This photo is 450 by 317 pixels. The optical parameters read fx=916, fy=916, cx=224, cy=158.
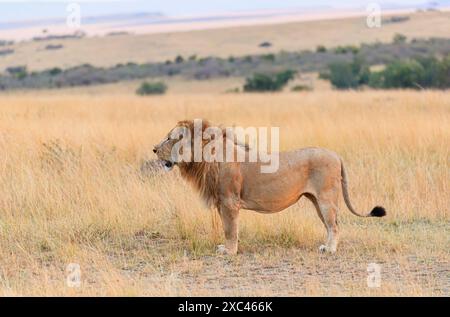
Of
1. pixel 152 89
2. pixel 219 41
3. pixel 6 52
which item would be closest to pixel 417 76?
pixel 152 89

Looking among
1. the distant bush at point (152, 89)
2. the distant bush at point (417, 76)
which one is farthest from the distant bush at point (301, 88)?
the distant bush at point (152, 89)

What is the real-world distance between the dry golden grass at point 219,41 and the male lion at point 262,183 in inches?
2086

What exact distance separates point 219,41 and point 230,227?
224ft

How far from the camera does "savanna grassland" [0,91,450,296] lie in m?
7.30

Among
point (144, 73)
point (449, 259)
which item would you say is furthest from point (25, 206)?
point (144, 73)

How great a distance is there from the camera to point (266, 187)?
8.29 meters

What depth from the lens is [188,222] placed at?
9.10m

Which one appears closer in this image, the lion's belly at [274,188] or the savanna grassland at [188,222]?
the savanna grassland at [188,222]

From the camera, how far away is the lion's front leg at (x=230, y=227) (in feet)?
27.1

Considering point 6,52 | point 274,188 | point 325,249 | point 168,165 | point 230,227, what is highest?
point 168,165

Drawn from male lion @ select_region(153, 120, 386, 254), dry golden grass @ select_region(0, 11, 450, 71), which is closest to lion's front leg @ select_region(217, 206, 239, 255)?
male lion @ select_region(153, 120, 386, 254)

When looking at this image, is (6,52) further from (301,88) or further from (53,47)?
(301,88)

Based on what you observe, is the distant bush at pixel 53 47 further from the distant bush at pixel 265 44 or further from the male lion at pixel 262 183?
the male lion at pixel 262 183

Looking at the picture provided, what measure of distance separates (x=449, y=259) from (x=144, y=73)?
39.6m
